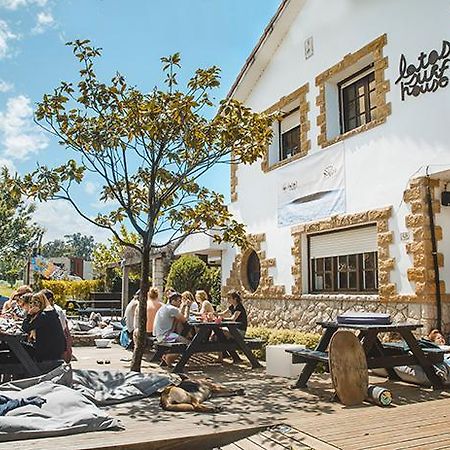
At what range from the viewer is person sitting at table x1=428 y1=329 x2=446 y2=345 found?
7875 mm

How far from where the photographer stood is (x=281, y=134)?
1338cm

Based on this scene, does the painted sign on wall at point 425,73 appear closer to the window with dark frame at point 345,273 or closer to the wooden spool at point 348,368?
the window with dark frame at point 345,273

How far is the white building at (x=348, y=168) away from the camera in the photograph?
343 inches

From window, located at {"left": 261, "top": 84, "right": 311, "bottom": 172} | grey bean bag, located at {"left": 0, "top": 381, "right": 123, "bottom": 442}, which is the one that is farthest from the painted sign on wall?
grey bean bag, located at {"left": 0, "top": 381, "right": 123, "bottom": 442}

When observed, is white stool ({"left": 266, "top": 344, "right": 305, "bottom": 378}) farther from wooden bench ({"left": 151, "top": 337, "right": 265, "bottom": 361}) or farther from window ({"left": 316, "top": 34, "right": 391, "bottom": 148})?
window ({"left": 316, "top": 34, "right": 391, "bottom": 148})

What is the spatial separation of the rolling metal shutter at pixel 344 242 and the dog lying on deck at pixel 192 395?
441 centimetres

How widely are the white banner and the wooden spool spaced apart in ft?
15.4

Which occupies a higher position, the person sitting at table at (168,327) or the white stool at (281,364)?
the person sitting at table at (168,327)

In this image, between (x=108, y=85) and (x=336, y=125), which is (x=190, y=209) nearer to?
(x=108, y=85)

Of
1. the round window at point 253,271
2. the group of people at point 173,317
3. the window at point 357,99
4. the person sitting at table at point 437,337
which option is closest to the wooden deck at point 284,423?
the person sitting at table at point 437,337

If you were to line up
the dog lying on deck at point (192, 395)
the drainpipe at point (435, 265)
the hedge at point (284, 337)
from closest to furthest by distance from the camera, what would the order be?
the dog lying on deck at point (192, 395), the drainpipe at point (435, 265), the hedge at point (284, 337)

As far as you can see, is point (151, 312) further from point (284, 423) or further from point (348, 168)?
point (284, 423)

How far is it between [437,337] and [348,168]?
3.71m

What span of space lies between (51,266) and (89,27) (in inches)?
912
